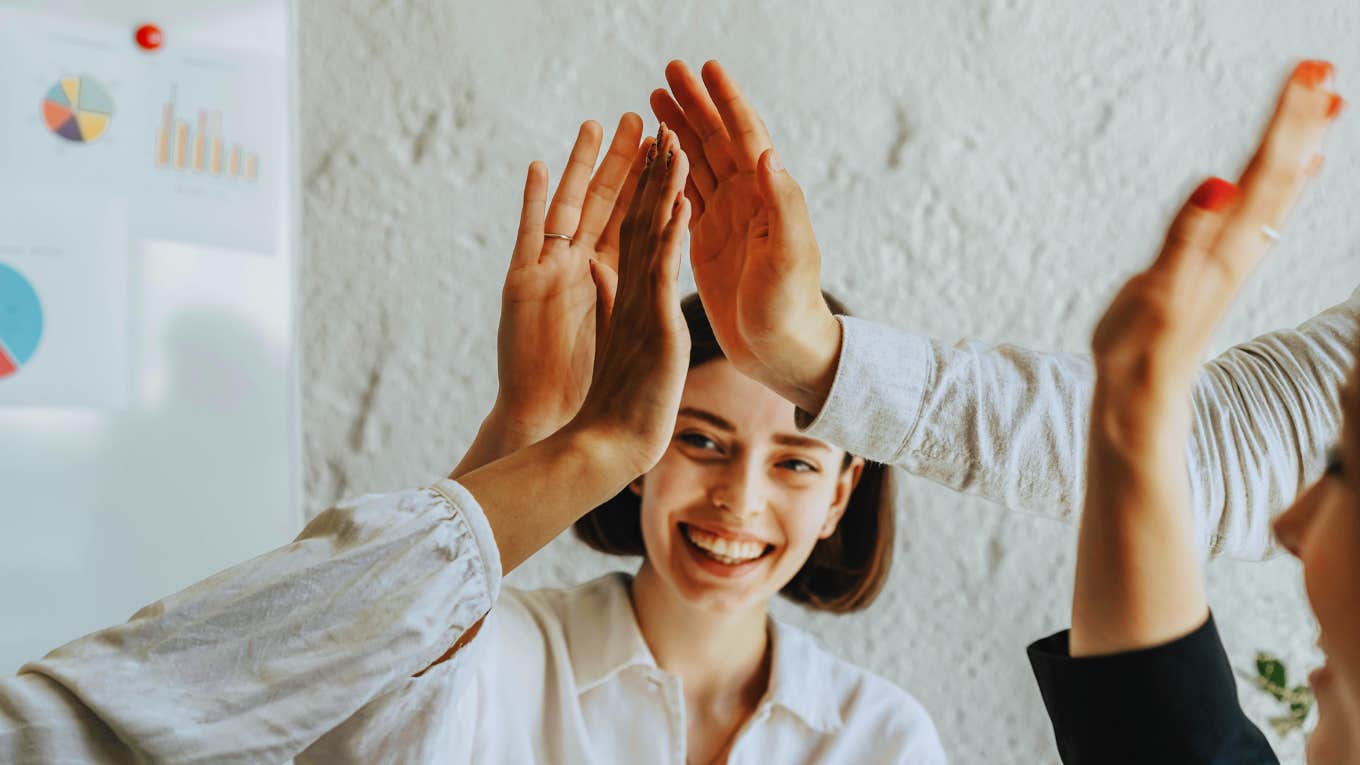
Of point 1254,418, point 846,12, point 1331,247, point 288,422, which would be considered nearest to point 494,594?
point 1254,418

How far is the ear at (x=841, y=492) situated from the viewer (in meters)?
1.33

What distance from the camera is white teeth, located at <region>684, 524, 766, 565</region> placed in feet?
→ 4.08

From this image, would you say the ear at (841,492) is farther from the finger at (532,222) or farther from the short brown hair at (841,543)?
the finger at (532,222)

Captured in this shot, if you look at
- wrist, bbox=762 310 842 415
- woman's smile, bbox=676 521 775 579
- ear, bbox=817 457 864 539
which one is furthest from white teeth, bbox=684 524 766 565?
wrist, bbox=762 310 842 415

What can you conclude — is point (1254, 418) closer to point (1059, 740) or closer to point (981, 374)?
point (981, 374)

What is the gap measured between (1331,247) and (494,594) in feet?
4.69

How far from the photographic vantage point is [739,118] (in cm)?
89

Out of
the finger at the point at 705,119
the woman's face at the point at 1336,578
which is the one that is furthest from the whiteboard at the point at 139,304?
the woman's face at the point at 1336,578

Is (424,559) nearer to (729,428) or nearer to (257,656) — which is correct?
(257,656)

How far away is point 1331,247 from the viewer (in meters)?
1.69

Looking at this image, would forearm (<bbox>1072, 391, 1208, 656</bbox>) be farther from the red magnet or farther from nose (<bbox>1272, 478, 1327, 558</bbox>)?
the red magnet

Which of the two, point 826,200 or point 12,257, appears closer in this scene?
point 12,257

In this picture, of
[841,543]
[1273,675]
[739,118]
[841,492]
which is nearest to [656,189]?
[739,118]

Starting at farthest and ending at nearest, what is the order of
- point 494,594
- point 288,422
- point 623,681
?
1. point 288,422
2. point 623,681
3. point 494,594
